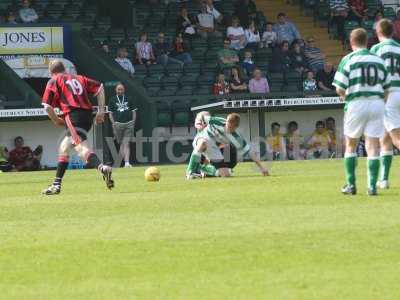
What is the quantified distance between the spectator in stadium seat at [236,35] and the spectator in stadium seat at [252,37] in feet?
0.55

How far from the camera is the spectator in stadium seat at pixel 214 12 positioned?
33650 mm

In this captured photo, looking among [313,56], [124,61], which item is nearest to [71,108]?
[124,61]

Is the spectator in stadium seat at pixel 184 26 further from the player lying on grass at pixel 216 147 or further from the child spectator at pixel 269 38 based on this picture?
the player lying on grass at pixel 216 147

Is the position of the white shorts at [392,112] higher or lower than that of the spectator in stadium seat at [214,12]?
lower

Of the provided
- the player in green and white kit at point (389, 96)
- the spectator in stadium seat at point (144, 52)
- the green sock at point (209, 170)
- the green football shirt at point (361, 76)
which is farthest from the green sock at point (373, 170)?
the spectator in stadium seat at point (144, 52)

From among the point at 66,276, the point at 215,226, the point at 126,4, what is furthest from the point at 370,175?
the point at 126,4

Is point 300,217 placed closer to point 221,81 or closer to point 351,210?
point 351,210

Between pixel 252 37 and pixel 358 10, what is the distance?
15.1ft

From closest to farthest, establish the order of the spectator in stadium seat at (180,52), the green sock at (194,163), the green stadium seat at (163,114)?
the green sock at (194,163)
the green stadium seat at (163,114)
the spectator in stadium seat at (180,52)

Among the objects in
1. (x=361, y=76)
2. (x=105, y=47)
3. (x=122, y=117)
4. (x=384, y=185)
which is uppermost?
(x=105, y=47)

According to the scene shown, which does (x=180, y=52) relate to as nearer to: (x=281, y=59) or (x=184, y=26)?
(x=184, y=26)

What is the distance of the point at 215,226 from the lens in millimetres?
11578

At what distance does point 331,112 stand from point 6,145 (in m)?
8.38

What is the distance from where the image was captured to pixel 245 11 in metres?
34.1
